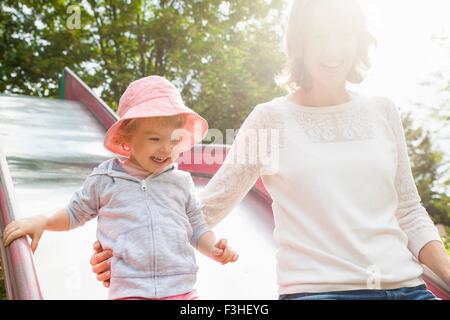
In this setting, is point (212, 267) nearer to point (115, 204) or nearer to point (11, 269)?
point (115, 204)

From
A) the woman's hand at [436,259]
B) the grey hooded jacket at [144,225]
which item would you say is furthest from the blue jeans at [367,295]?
the grey hooded jacket at [144,225]

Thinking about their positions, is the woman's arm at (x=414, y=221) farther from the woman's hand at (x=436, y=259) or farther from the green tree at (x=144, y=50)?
the green tree at (x=144, y=50)

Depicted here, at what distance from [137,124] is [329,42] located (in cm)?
62

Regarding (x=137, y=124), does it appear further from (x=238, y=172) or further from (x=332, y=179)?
(x=332, y=179)

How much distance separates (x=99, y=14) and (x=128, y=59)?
1089mm

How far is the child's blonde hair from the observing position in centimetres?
152

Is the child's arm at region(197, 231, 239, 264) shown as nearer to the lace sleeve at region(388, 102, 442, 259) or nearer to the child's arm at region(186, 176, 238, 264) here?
the child's arm at region(186, 176, 238, 264)

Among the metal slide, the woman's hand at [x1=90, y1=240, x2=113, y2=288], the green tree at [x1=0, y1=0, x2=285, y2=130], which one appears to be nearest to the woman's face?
the metal slide

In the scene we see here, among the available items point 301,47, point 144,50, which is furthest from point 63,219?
point 144,50

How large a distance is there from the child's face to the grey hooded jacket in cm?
5

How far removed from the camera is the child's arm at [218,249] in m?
1.47

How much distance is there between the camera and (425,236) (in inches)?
57.7
